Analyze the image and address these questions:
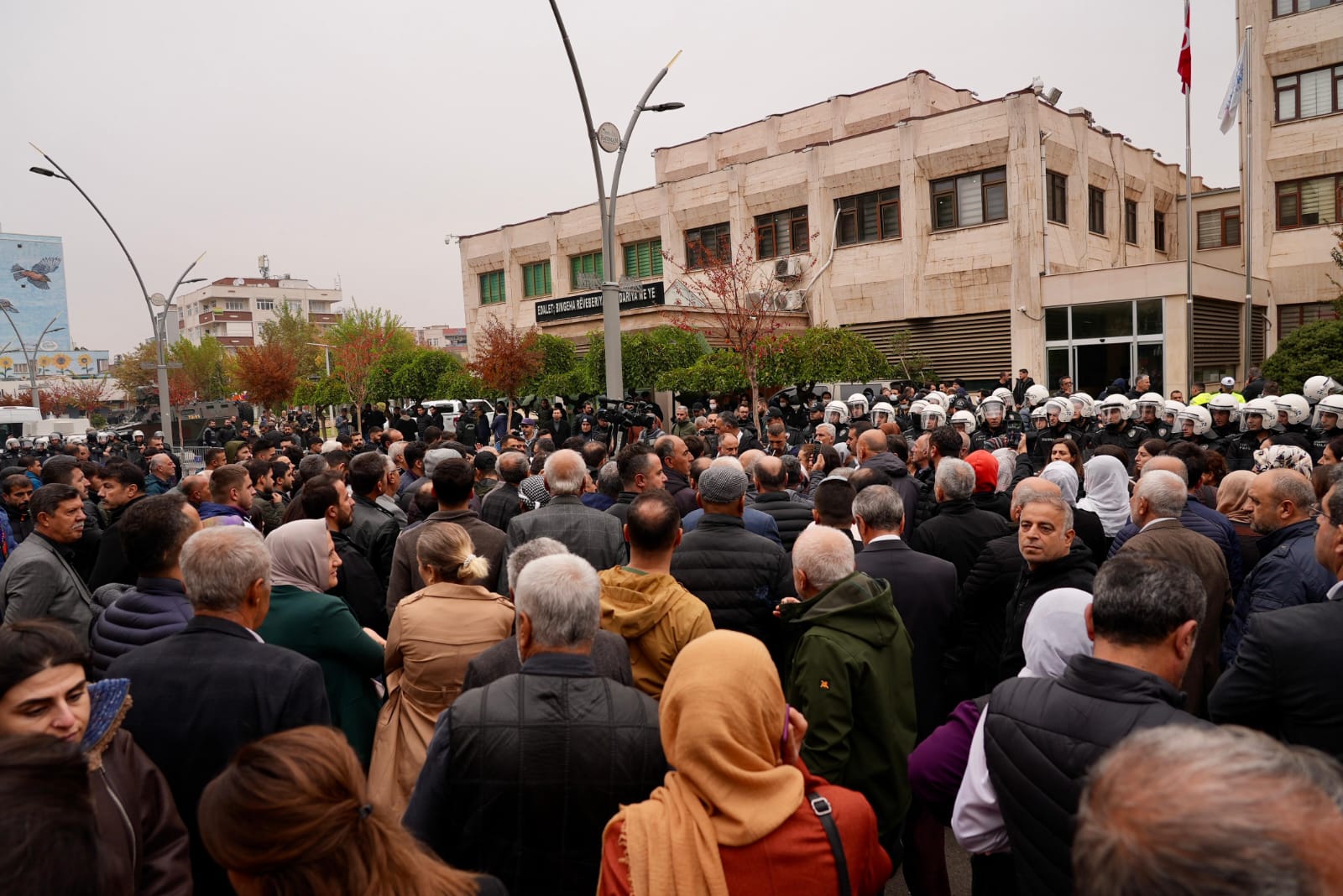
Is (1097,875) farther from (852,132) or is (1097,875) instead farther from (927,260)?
(852,132)

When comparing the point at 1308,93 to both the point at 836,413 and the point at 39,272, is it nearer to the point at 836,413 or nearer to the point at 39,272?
the point at 836,413

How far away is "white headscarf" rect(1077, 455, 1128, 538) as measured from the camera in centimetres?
592

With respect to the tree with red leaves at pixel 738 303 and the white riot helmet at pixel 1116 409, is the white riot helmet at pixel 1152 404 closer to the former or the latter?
the white riot helmet at pixel 1116 409

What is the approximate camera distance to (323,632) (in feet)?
11.6

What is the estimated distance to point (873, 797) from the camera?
3363 millimetres

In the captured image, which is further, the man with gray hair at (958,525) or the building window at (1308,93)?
the building window at (1308,93)

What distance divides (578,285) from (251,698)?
40499mm

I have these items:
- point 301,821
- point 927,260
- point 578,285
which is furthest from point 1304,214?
point 301,821

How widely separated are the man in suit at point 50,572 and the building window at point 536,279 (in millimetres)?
38954

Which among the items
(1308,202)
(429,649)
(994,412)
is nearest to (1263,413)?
(994,412)

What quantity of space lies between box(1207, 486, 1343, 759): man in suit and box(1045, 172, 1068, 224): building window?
2842 centimetres

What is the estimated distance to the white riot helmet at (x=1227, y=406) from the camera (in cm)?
1014

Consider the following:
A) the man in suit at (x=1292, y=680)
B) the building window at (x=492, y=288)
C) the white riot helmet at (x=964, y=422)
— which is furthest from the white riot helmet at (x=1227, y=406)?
the building window at (x=492, y=288)

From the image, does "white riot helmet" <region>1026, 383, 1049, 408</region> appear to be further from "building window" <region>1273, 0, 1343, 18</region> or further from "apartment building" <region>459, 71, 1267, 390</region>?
"building window" <region>1273, 0, 1343, 18</region>
